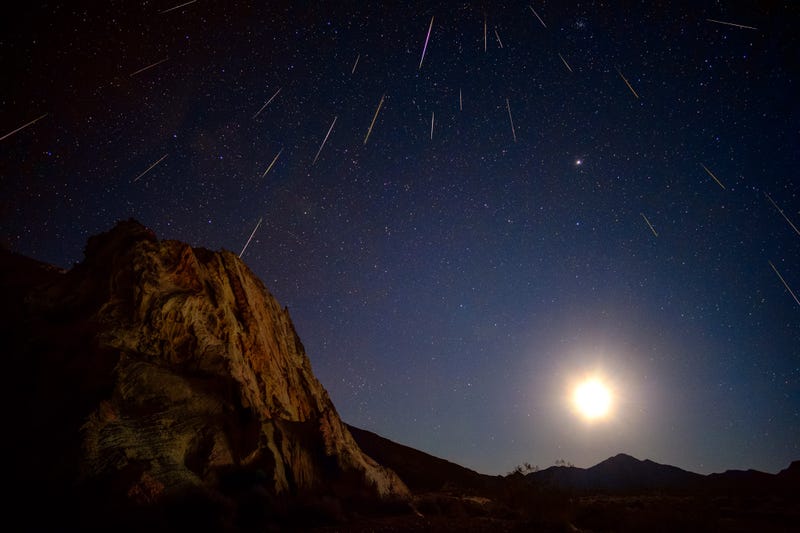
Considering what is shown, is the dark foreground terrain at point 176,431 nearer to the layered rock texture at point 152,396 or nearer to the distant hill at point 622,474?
the layered rock texture at point 152,396

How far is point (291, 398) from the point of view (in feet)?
66.2

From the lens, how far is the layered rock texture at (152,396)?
A: 370 inches

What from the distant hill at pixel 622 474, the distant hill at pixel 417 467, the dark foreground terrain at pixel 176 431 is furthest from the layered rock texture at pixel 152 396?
the distant hill at pixel 622 474

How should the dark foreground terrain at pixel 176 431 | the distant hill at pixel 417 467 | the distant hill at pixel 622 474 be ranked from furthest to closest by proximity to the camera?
the distant hill at pixel 622 474, the distant hill at pixel 417 467, the dark foreground terrain at pixel 176 431

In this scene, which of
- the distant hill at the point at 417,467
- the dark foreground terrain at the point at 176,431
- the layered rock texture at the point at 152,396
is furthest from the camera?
the distant hill at the point at 417,467

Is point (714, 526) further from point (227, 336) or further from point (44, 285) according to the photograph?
point (44, 285)

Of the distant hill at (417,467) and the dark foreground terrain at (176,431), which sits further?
the distant hill at (417,467)

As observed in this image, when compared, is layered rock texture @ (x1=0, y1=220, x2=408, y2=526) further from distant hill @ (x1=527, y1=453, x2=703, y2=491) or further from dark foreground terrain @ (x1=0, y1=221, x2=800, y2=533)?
distant hill @ (x1=527, y1=453, x2=703, y2=491)

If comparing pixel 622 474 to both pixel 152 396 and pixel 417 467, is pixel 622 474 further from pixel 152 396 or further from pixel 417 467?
pixel 152 396

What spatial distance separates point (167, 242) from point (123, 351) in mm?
6745

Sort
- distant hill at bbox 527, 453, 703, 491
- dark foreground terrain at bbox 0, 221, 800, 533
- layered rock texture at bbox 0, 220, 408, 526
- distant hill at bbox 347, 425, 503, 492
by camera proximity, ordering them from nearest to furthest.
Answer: dark foreground terrain at bbox 0, 221, 800, 533 → layered rock texture at bbox 0, 220, 408, 526 → distant hill at bbox 347, 425, 503, 492 → distant hill at bbox 527, 453, 703, 491

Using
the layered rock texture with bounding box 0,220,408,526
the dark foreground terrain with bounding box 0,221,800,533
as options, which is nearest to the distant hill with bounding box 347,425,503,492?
the dark foreground terrain with bounding box 0,221,800,533

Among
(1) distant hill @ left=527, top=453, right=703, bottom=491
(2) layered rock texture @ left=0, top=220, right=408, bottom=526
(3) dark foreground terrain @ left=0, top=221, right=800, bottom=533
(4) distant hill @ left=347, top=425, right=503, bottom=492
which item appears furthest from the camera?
(1) distant hill @ left=527, top=453, right=703, bottom=491

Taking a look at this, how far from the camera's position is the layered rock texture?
370 inches
